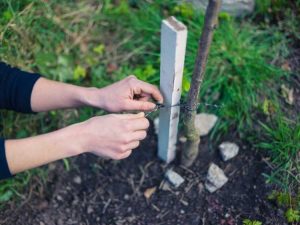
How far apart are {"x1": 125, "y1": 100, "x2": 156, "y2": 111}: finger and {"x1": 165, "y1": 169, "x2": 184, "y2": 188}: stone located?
47cm

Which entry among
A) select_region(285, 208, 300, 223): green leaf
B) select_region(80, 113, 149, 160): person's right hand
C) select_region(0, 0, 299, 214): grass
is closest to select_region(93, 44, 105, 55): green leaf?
select_region(0, 0, 299, 214): grass

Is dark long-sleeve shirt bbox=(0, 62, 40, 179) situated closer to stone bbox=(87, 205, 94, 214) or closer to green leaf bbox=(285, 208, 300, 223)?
stone bbox=(87, 205, 94, 214)

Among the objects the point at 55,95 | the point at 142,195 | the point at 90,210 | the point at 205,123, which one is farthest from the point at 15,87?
the point at 205,123

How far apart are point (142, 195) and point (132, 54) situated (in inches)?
33.2

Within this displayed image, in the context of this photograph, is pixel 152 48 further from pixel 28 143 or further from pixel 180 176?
pixel 28 143

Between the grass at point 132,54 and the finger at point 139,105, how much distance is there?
51 cm

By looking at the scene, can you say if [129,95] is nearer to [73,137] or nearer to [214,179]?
[73,137]

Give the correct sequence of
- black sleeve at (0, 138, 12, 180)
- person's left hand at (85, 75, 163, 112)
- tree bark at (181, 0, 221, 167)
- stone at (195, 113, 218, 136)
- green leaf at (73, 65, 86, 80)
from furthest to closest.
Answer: green leaf at (73, 65, 86, 80) < stone at (195, 113, 218, 136) < person's left hand at (85, 75, 163, 112) < black sleeve at (0, 138, 12, 180) < tree bark at (181, 0, 221, 167)

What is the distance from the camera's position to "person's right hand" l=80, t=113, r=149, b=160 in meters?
1.46

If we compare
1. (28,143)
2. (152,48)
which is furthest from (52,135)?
(152,48)

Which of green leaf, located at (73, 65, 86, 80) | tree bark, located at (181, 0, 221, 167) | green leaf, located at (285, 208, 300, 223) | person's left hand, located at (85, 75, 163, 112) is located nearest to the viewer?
tree bark, located at (181, 0, 221, 167)

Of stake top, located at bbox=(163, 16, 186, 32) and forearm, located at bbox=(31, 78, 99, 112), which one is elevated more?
stake top, located at bbox=(163, 16, 186, 32)

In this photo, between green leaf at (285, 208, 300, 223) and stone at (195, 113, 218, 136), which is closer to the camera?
green leaf at (285, 208, 300, 223)

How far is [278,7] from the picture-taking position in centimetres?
232
